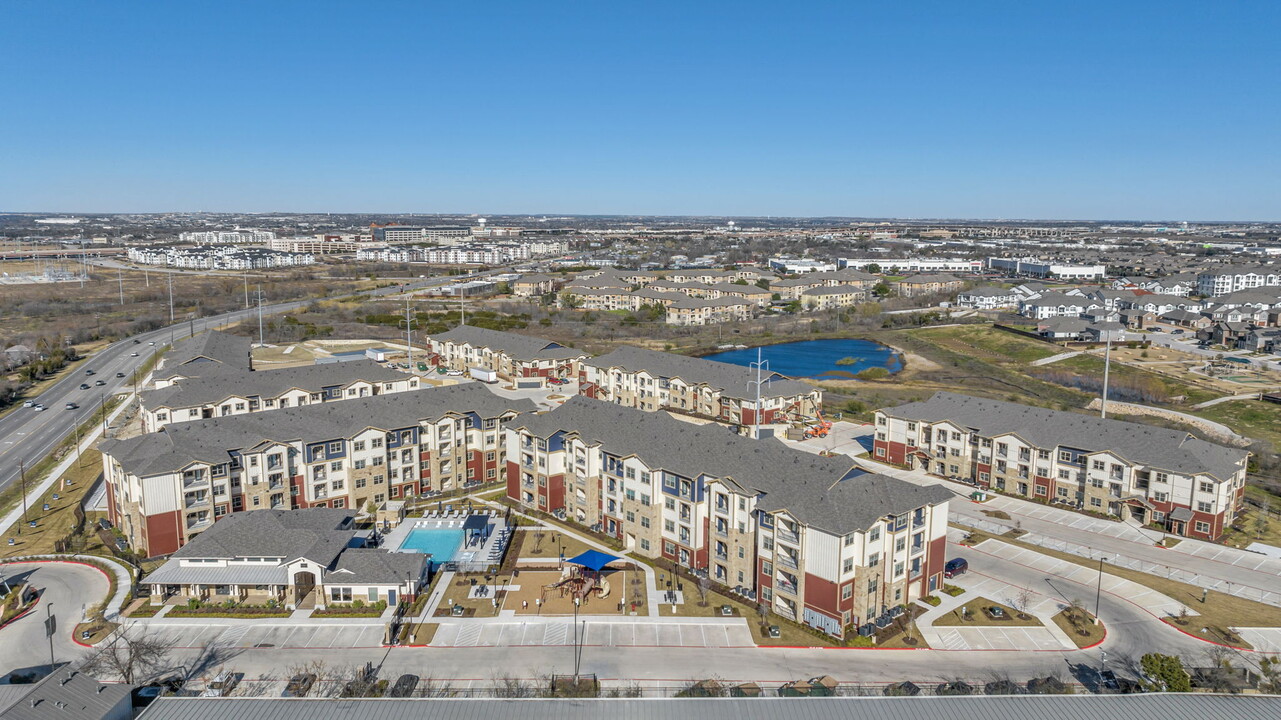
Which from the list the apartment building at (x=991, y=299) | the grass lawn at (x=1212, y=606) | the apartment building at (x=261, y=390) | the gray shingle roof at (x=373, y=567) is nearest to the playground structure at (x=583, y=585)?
the gray shingle roof at (x=373, y=567)

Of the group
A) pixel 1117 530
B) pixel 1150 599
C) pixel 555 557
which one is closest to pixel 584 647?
pixel 555 557

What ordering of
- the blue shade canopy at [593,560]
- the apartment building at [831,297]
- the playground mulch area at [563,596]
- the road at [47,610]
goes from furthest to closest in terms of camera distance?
the apartment building at [831,297] → the blue shade canopy at [593,560] → the playground mulch area at [563,596] → the road at [47,610]

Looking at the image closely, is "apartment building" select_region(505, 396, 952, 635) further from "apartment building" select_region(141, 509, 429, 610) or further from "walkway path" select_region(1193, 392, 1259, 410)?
"walkway path" select_region(1193, 392, 1259, 410)

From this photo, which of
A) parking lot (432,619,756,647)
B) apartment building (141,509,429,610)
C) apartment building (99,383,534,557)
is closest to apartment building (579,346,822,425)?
apartment building (99,383,534,557)

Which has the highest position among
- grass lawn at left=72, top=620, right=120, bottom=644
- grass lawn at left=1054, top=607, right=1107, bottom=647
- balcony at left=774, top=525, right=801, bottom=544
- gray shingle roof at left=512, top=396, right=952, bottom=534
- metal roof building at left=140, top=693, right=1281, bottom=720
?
gray shingle roof at left=512, top=396, right=952, bottom=534

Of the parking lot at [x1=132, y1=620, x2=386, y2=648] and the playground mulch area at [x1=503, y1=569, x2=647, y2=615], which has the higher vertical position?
the parking lot at [x1=132, y1=620, x2=386, y2=648]

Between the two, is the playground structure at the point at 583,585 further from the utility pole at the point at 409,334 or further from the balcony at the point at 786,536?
the utility pole at the point at 409,334

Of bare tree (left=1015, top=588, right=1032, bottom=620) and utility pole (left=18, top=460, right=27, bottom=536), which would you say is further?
utility pole (left=18, top=460, right=27, bottom=536)
